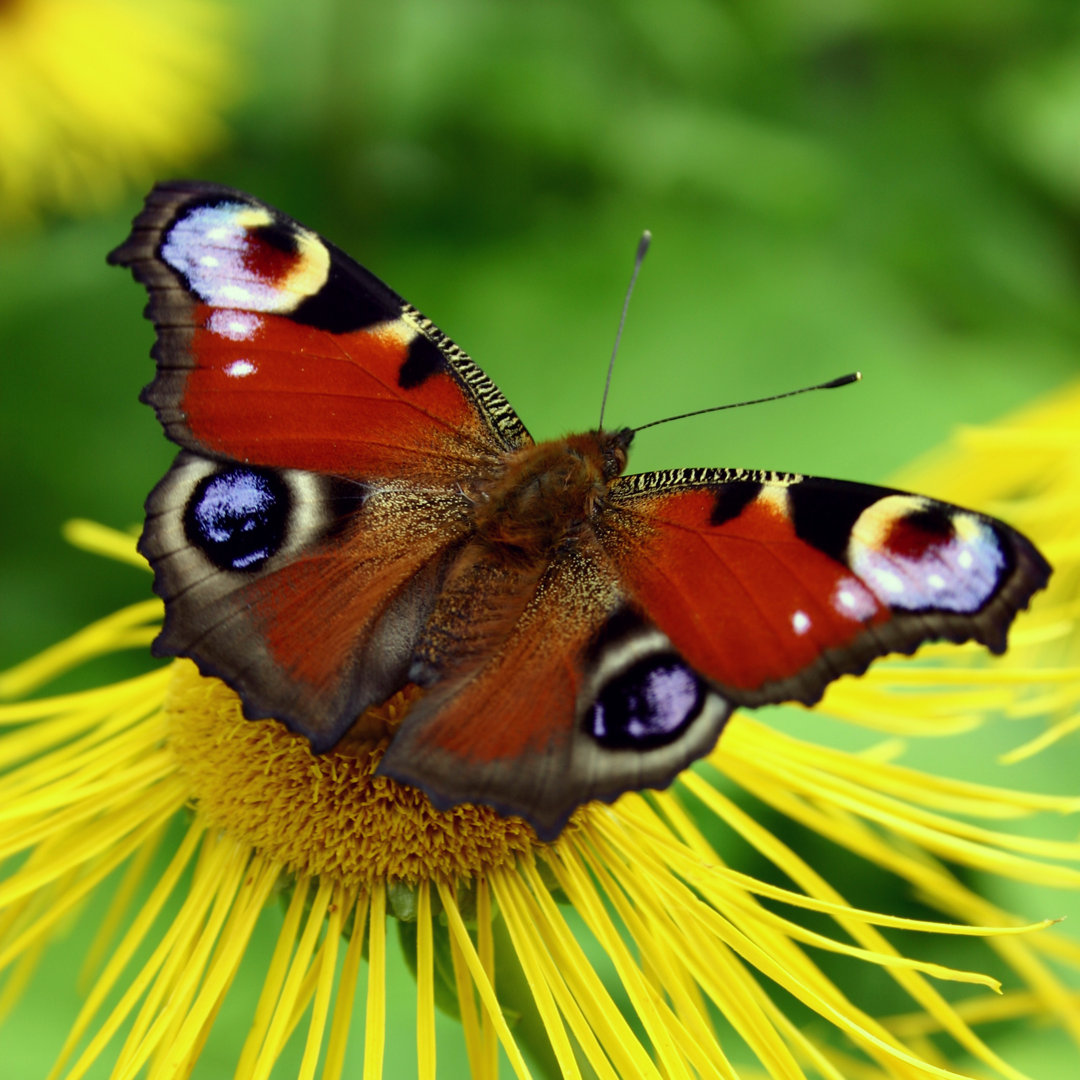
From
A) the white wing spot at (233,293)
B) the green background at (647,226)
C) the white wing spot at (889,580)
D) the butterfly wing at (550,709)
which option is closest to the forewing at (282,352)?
the white wing spot at (233,293)

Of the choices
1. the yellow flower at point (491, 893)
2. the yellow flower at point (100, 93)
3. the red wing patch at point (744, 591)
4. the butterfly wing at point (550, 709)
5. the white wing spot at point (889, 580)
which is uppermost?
the yellow flower at point (100, 93)

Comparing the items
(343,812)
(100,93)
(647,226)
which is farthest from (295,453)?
(100,93)

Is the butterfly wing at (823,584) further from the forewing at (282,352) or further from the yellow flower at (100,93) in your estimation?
the yellow flower at (100,93)

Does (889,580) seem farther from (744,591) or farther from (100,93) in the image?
(100,93)

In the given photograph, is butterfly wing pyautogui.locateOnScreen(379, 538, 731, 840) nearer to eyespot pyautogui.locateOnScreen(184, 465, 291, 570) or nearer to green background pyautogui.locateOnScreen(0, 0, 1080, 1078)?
eyespot pyautogui.locateOnScreen(184, 465, 291, 570)

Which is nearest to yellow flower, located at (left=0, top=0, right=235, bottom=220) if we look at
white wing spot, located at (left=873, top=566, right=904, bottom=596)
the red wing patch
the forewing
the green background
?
the green background

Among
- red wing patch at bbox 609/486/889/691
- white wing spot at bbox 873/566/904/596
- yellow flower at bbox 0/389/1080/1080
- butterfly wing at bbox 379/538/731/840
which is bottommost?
yellow flower at bbox 0/389/1080/1080
